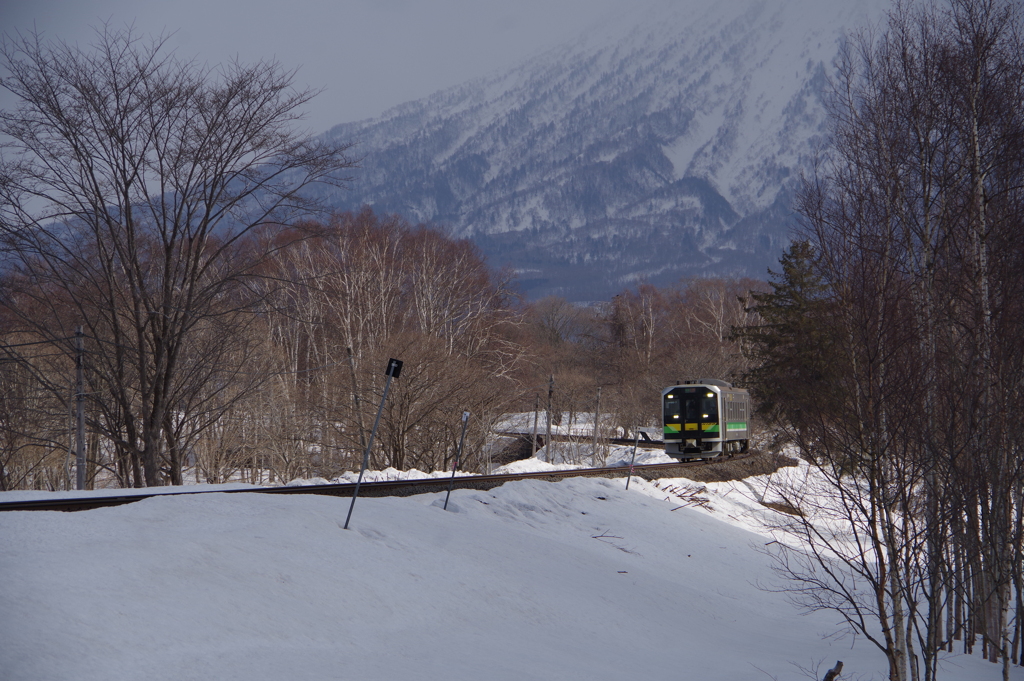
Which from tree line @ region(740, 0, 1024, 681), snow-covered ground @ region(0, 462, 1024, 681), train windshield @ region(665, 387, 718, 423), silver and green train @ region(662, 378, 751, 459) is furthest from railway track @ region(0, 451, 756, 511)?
tree line @ region(740, 0, 1024, 681)

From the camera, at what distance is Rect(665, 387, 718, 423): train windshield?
3041 cm

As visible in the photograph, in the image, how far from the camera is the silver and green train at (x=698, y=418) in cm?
3047

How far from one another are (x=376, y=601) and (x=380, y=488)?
21.0 feet

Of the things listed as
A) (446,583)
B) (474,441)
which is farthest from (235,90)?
(474,441)

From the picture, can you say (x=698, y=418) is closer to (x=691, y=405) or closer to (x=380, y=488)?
(x=691, y=405)

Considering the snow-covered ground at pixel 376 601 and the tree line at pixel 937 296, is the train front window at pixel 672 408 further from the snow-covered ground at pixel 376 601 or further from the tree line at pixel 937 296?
the tree line at pixel 937 296

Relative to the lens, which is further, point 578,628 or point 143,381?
point 143,381

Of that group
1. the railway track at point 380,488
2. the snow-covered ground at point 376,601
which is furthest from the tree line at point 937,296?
the railway track at point 380,488

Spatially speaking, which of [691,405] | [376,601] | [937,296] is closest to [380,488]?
[376,601]

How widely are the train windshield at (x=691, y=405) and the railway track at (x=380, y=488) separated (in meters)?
3.26

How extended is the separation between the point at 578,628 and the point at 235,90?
39.7 feet

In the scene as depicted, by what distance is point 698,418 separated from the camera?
3070 centimetres

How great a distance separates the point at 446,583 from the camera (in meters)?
10.2

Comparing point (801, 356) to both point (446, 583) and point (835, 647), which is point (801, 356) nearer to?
point (835, 647)
